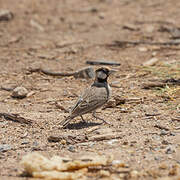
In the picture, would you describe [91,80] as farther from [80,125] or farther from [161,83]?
[80,125]

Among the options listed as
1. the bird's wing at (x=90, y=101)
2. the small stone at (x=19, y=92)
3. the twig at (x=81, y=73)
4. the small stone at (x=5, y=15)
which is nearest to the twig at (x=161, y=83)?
the twig at (x=81, y=73)

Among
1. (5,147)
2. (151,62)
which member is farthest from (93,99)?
(151,62)

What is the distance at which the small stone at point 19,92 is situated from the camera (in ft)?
25.2

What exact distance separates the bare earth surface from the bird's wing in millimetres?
249

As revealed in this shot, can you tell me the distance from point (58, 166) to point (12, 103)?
11.0 feet

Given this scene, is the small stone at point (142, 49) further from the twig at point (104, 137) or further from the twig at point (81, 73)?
the twig at point (104, 137)

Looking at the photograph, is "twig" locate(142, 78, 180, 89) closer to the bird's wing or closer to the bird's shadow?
the bird's wing

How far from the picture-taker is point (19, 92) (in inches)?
302

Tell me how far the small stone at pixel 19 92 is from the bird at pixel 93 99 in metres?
1.69

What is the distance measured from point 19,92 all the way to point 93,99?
1.93 metres

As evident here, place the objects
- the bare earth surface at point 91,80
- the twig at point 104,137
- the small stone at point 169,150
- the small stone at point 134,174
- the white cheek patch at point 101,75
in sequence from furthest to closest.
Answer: the white cheek patch at point 101,75 < the twig at point 104,137 < the bare earth surface at point 91,80 < the small stone at point 169,150 < the small stone at point 134,174

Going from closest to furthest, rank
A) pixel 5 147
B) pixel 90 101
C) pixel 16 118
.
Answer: pixel 5 147 → pixel 90 101 → pixel 16 118

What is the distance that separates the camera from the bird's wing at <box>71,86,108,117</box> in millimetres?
6090

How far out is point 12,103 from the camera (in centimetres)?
747
